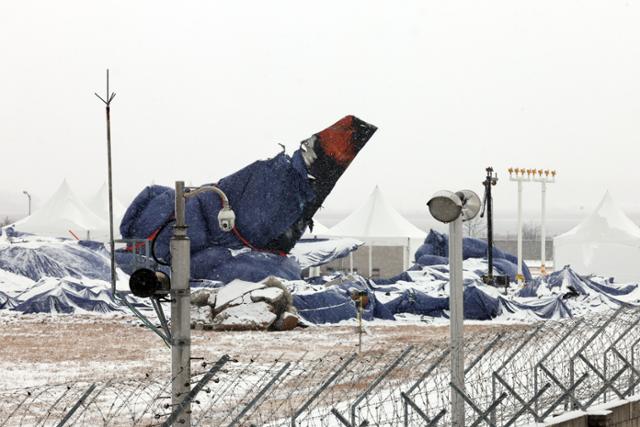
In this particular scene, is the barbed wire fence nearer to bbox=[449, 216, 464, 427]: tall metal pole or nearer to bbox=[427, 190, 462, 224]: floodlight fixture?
bbox=[449, 216, 464, 427]: tall metal pole

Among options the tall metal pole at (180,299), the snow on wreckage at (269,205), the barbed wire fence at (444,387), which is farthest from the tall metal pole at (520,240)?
the tall metal pole at (180,299)

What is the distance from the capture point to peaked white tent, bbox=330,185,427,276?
169 ft

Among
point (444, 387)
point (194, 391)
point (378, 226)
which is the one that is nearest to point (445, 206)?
point (444, 387)

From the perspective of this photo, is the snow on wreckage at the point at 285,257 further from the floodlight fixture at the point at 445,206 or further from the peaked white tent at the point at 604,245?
the floodlight fixture at the point at 445,206

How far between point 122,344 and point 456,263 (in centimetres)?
1647

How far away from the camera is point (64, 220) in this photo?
55.3 m

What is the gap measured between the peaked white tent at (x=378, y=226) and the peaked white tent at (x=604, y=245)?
7.27 metres

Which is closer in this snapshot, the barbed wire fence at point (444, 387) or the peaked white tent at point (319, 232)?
the barbed wire fence at point (444, 387)

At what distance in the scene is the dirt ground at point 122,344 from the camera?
2039cm

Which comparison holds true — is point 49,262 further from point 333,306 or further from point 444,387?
point 444,387

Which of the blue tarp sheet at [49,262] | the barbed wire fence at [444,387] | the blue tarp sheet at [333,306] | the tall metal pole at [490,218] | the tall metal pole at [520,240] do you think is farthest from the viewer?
the tall metal pole at [520,240]

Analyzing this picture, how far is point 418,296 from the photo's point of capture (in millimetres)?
34312

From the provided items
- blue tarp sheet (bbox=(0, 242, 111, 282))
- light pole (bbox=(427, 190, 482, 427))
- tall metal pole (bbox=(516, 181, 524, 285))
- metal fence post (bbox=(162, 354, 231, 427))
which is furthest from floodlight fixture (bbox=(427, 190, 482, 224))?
tall metal pole (bbox=(516, 181, 524, 285))

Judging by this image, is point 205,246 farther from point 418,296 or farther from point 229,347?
point 229,347
